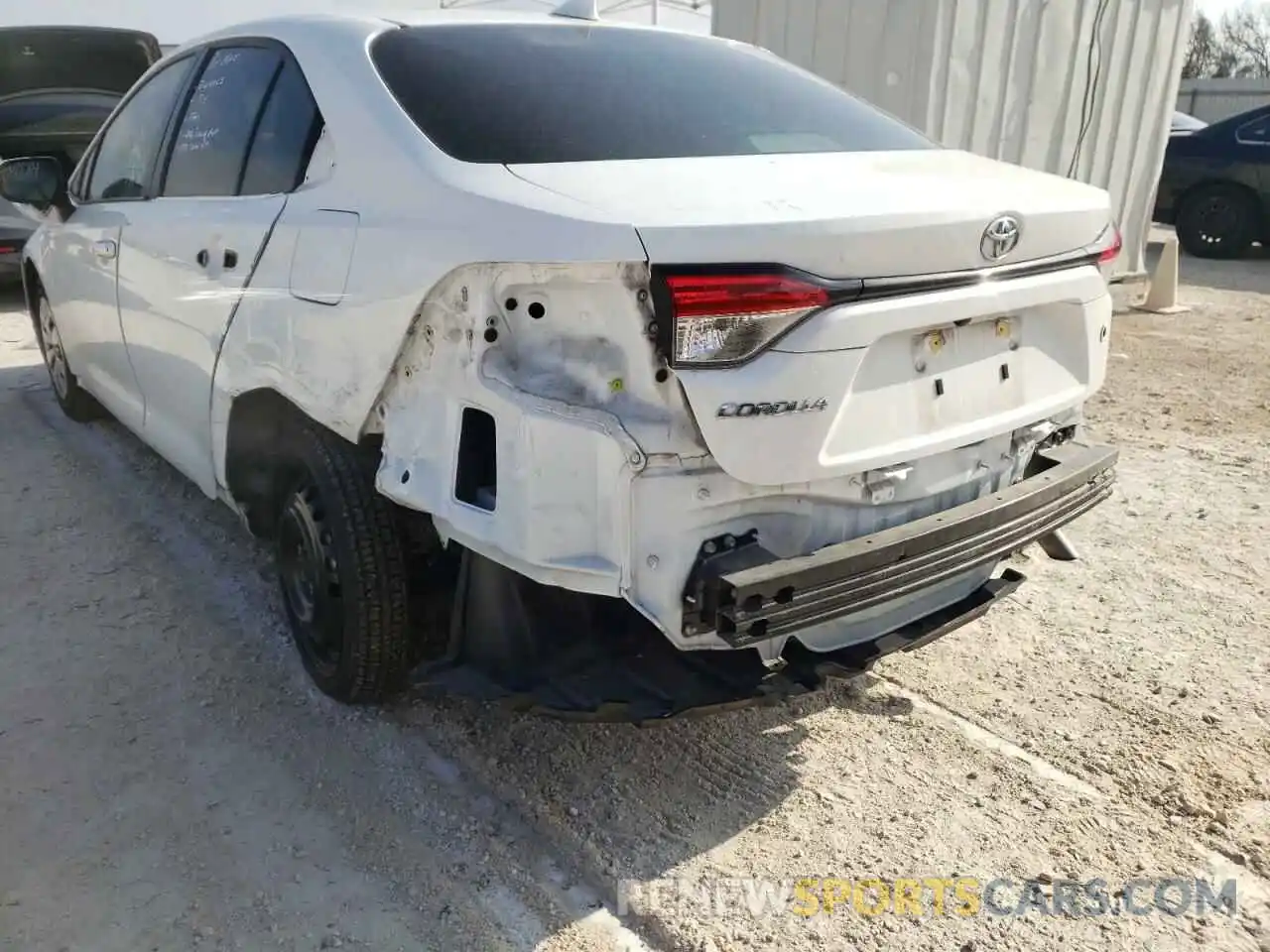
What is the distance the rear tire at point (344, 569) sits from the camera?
8.46 feet

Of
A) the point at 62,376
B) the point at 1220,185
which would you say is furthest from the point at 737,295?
the point at 1220,185

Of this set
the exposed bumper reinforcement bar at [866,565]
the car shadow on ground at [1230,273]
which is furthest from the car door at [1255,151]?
the exposed bumper reinforcement bar at [866,565]

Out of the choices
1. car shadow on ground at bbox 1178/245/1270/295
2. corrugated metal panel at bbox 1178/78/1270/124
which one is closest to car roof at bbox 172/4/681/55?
car shadow on ground at bbox 1178/245/1270/295

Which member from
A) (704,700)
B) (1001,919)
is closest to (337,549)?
(704,700)

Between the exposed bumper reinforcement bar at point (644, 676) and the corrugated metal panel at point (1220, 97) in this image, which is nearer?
the exposed bumper reinforcement bar at point (644, 676)

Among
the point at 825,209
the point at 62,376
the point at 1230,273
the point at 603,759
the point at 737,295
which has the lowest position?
the point at 1230,273

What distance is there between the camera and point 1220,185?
36.8ft

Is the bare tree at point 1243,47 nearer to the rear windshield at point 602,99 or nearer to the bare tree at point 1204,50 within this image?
the bare tree at point 1204,50

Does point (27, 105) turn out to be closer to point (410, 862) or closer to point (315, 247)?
point (315, 247)

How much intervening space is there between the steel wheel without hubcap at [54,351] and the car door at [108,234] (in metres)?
0.37

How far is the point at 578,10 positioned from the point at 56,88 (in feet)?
23.2

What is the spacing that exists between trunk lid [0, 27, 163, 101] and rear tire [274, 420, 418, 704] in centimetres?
750

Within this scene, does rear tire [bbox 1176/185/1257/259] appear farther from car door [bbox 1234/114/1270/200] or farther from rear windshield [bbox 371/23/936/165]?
rear windshield [bbox 371/23/936/165]

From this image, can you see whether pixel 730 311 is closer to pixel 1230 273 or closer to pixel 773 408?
pixel 773 408
